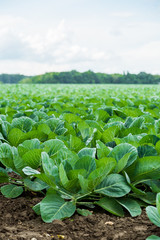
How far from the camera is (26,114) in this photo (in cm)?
355

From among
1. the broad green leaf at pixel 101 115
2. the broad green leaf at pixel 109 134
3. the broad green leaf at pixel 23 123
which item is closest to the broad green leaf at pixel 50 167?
the broad green leaf at pixel 109 134

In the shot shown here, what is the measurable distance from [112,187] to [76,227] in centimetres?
34

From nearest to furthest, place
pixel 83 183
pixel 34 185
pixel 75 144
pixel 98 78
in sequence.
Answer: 1. pixel 83 183
2. pixel 34 185
3. pixel 75 144
4. pixel 98 78

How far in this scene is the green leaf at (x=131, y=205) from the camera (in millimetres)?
1735

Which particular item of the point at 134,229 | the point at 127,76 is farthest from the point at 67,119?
the point at 127,76

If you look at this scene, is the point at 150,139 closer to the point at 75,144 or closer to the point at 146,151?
the point at 146,151

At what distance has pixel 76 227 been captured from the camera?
5.31 feet

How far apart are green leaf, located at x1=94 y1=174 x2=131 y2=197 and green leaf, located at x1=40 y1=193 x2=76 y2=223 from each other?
8.0 inches

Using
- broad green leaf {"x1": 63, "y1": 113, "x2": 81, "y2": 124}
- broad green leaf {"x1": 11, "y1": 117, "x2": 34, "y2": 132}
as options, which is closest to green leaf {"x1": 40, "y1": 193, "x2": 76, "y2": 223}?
broad green leaf {"x1": 11, "y1": 117, "x2": 34, "y2": 132}

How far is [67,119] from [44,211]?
5.27 ft

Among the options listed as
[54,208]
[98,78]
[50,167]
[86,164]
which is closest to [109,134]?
[86,164]

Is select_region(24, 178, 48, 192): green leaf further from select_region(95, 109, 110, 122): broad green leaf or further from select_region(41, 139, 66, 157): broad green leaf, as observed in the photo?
select_region(95, 109, 110, 122): broad green leaf

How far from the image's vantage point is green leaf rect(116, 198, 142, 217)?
174 cm

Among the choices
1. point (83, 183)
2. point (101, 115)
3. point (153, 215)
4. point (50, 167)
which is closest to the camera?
point (153, 215)
